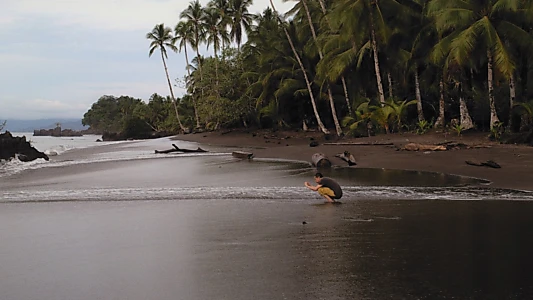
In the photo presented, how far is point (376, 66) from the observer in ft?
81.3

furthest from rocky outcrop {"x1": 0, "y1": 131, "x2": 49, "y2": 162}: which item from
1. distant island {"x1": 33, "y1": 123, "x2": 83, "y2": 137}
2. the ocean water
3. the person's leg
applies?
distant island {"x1": 33, "y1": 123, "x2": 83, "y2": 137}

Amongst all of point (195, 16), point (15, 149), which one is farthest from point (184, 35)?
point (15, 149)

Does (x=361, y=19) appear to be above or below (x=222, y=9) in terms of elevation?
below

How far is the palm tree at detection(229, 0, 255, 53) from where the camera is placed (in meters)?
44.7

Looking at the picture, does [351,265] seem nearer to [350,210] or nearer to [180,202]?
[350,210]

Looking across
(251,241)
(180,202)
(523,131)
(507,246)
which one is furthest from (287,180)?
(523,131)

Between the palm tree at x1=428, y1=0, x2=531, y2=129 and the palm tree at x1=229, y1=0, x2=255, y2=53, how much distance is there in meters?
27.0

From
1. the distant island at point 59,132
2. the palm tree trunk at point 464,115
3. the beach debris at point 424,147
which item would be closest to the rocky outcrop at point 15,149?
the beach debris at point 424,147

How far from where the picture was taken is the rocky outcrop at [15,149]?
25453 mm

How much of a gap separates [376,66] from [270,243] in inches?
791

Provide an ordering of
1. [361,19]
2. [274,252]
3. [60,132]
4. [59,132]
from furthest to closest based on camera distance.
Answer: [59,132] < [60,132] < [361,19] < [274,252]

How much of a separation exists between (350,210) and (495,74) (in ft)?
49.4

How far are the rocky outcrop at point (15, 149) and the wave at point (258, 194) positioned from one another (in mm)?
14881

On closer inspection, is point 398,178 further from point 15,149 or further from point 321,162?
point 15,149
